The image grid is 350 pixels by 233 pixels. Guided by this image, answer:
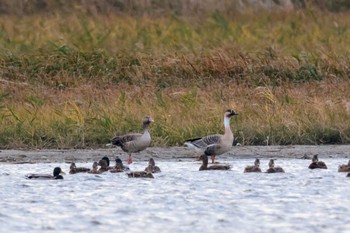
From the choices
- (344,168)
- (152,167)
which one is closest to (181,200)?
(152,167)

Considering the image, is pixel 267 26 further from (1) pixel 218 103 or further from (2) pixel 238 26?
(1) pixel 218 103

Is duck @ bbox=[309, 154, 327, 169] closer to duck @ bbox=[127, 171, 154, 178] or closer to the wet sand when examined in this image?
the wet sand

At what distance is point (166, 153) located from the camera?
16.3m

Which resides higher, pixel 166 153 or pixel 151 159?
pixel 166 153

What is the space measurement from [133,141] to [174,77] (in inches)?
240

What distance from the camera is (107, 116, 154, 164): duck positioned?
15.5m

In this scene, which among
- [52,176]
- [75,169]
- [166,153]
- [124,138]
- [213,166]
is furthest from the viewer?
[166,153]

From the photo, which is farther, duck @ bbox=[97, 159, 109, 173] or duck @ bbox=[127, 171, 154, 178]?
duck @ bbox=[97, 159, 109, 173]

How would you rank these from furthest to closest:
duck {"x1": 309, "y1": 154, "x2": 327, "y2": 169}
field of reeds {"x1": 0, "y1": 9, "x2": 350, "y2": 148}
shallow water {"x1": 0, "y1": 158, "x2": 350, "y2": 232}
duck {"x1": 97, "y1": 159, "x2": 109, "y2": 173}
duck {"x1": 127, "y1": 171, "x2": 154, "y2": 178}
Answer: field of reeds {"x1": 0, "y1": 9, "x2": 350, "y2": 148}
duck {"x1": 309, "y1": 154, "x2": 327, "y2": 169}
duck {"x1": 97, "y1": 159, "x2": 109, "y2": 173}
duck {"x1": 127, "y1": 171, "x2": 154, "y2": 178}
shallow water {"x1": 0, "y1": 158, "x2": 350, "y2": 232}

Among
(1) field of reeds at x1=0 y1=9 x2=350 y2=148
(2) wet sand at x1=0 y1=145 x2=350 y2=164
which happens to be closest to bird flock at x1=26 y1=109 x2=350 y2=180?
(2) wet sand at x1=0 y1=145 x2=350 y2=164

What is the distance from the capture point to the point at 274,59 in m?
22.3

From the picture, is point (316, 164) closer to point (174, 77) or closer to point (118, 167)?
point (118, 167)

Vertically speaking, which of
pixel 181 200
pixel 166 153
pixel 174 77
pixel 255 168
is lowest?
pixel 181 200

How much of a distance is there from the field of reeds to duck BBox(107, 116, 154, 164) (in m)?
1.02
